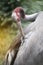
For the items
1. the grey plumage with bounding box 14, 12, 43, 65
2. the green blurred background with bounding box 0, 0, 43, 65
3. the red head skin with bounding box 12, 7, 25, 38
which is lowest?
the green blurred background with bounding box 0, 0, 43, 65

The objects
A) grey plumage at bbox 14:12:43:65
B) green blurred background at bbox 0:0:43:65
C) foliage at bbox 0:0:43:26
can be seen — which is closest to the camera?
grey plumage at bbox 14:12:43:65

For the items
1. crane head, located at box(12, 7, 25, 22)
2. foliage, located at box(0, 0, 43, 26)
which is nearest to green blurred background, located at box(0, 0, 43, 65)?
foliage, located at box(0, 0, 43, 26)

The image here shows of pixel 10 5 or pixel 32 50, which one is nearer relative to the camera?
pixel 32 50

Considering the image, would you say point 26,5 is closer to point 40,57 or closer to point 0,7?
point 0,7

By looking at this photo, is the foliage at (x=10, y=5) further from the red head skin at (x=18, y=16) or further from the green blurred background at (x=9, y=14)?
the red head skin at (x=18, y=16)

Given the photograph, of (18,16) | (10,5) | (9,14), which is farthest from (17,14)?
(10,5)

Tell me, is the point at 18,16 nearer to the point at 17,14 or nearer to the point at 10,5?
the point at 17,14

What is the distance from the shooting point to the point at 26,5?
5348 mm

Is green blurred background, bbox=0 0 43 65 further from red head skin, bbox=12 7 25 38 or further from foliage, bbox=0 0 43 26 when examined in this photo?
red head skin, bbox=12 7 25 38

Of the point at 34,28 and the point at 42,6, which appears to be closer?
the point at 34,28

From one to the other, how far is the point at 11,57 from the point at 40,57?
288 mm

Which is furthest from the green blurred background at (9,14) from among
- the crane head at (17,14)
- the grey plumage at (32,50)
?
the grey plumage at (32,50)

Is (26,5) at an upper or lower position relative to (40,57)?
lower

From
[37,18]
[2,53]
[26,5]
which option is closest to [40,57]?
[37,18]
